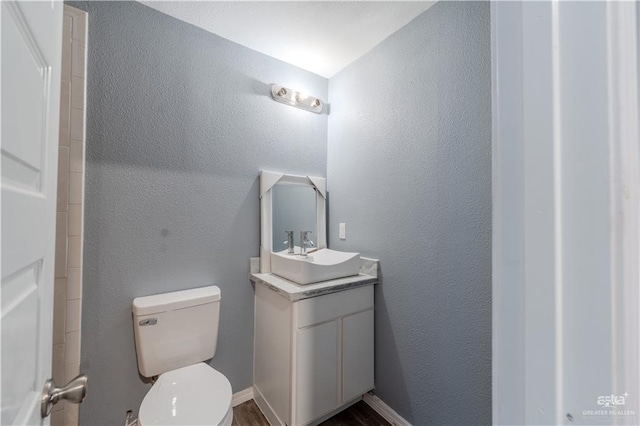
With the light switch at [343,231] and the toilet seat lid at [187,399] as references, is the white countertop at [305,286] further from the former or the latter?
the toilet seat lid at [187,399]

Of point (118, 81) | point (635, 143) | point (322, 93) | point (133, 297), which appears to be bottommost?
point (133, 297)

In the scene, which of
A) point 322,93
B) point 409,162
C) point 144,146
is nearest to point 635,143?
point 409,162

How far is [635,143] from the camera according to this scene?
11.8 inches

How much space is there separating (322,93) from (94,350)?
213 centimetres

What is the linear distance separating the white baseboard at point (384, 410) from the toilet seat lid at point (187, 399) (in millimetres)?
937

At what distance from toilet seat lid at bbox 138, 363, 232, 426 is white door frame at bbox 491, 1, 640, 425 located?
1116 millimetres

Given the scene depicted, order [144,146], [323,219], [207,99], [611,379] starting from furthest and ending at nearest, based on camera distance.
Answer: [323,219], [207,99], [144,146], [611,379]

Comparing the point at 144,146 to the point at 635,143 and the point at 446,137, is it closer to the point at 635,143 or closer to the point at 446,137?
the point at 446,137

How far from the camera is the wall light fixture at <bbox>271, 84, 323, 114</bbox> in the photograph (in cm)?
177

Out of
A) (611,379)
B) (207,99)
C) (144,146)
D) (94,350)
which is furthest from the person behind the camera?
(207,99)

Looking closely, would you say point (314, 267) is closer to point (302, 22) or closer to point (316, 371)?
point (316, 371)

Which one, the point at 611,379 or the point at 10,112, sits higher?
the point at 10,112

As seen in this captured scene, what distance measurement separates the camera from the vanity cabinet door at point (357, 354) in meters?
1.49

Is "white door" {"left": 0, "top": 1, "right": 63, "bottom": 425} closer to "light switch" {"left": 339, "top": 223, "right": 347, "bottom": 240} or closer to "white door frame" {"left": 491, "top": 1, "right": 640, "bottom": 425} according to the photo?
"white door frame" {"left": 491, "top": 1, "right": 640, "bottom": 425}
